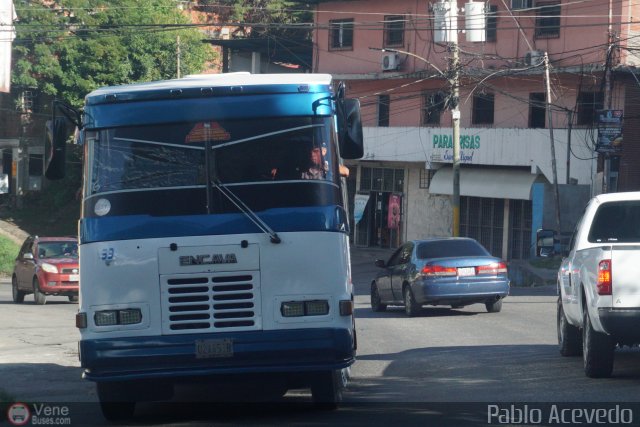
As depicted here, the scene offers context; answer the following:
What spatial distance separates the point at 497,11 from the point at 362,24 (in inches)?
279

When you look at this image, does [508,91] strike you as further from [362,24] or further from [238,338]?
[238,338]

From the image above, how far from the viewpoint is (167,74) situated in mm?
58156

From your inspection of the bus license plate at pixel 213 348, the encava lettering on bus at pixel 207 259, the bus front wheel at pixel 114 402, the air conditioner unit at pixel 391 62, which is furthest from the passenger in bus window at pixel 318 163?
the air conditioner unit at pixel 391 62

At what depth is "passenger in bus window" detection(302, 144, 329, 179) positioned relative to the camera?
9734 millimetres

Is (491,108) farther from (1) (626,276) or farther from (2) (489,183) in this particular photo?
(1) (626,276)

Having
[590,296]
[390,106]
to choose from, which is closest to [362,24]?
[390,106]

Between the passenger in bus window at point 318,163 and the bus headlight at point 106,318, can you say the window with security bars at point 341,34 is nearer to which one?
the passenger in bus window at point 318,163

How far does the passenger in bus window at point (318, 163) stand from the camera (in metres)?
9.73

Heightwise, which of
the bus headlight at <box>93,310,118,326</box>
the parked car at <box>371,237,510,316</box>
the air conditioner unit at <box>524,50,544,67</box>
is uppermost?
the air conditioner unit at <box>524,50,544,67</box>

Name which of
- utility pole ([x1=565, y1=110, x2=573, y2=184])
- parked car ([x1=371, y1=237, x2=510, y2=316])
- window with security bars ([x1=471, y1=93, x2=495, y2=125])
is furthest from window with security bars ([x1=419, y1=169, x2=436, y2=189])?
parked car ([x1=371, y1=237, x2=510, y2=316])

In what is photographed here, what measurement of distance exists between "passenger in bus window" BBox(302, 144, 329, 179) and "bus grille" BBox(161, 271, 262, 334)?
1.06 metres

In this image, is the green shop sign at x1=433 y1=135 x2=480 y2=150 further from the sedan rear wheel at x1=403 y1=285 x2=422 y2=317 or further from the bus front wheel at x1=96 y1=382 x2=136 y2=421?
the bus front wheel at x1=96 y1=382 x2=136 y2=421

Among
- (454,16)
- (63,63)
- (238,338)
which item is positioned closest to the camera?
(238,338)

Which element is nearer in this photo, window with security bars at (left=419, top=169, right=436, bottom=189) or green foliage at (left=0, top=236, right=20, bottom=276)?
window with security bars at (left=419, top=169, right=436, bottom=189)
